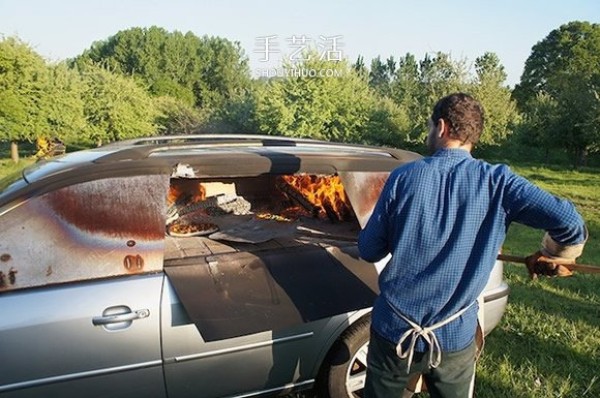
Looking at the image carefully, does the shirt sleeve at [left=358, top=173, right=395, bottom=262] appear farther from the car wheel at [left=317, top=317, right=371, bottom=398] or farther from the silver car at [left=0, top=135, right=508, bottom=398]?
the car wheel at [left=317, top=317, right=371, bottom=398]

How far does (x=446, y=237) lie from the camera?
174 cm

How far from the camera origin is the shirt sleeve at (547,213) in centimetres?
165

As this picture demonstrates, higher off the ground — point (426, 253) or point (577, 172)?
point (426, 253)

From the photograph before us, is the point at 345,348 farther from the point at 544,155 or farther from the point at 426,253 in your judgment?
the point at 544,155

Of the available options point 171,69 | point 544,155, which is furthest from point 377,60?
point 544,155

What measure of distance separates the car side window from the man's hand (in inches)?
70.3

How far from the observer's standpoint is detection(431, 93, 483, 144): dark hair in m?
1.75

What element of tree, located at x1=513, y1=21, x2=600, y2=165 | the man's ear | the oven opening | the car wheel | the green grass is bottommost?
the green grass

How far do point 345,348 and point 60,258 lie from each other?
1648 mm

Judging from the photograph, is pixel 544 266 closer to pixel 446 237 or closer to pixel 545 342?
pixel 446 237

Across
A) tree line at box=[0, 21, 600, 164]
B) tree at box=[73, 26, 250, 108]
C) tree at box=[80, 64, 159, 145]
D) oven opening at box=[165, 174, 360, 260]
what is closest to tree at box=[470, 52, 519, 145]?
tree line at box=[0, 21, 600, 164]

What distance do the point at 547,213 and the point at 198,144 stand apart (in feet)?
7.68

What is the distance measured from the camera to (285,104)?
24.9 m

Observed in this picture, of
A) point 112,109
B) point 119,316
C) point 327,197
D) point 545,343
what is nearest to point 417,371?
point 119,316
